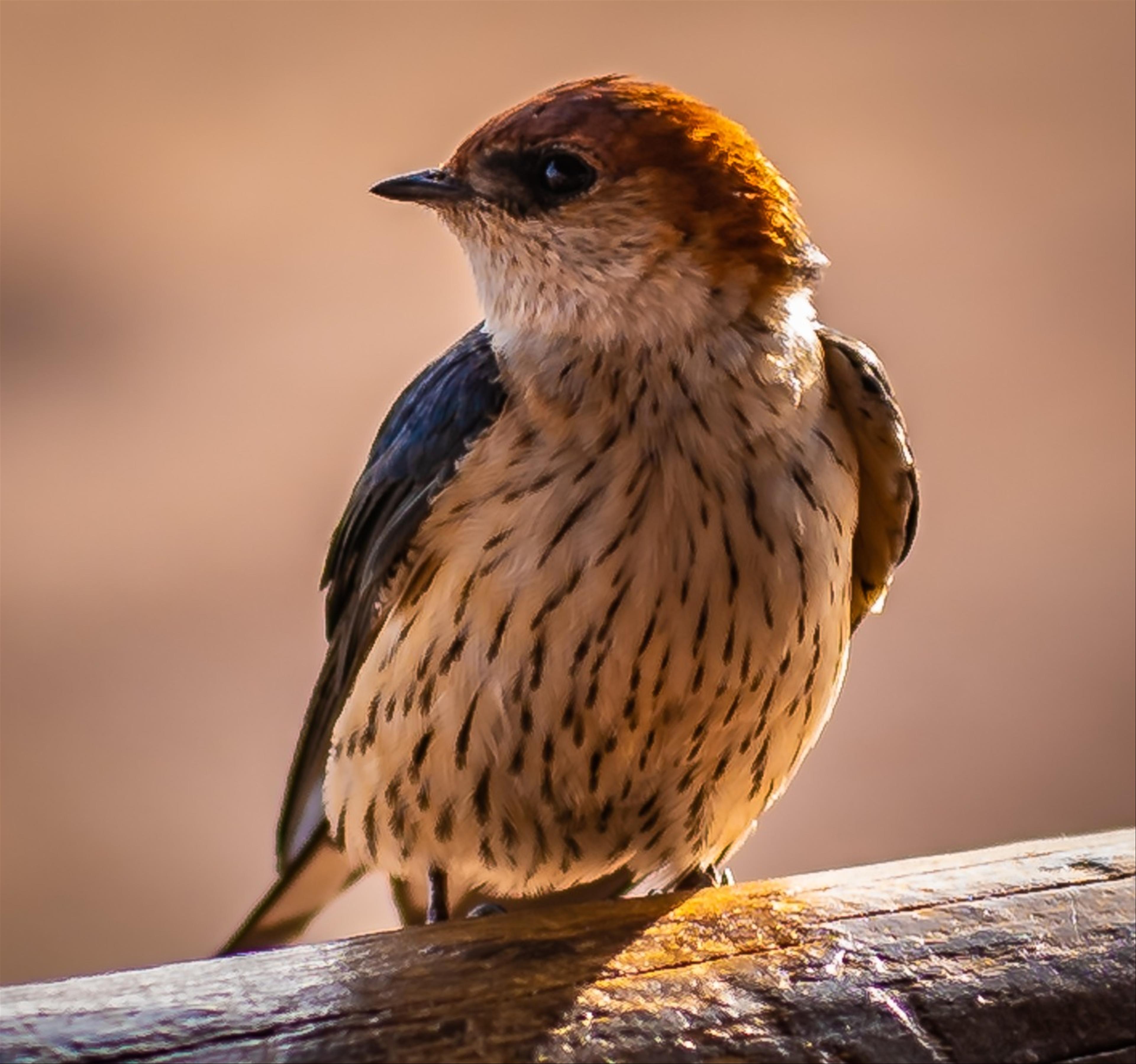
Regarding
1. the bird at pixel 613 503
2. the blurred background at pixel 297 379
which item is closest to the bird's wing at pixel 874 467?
the bird at pixel 613 503

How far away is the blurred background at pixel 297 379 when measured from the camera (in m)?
3.87

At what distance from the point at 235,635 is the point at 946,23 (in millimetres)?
2257

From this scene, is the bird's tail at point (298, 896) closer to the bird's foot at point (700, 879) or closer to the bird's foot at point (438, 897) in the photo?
the bird's foot at point (438, 897)

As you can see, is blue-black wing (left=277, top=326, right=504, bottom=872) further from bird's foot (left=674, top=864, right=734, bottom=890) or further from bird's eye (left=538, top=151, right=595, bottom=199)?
bird's foot (left=674, top=864, right=734, bottom=890)

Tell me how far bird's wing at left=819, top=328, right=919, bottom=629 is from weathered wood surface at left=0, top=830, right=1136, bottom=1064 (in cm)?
54

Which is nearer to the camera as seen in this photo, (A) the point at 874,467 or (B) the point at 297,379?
(A) the point at 874,467

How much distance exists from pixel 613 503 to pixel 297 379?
2594mm

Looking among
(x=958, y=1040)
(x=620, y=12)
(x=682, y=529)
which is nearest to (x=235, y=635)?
(x=620, y=12)

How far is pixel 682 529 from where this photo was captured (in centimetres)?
159

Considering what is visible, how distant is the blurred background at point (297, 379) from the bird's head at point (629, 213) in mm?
2093

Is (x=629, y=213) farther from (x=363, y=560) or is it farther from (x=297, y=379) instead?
(x=297, y=379)

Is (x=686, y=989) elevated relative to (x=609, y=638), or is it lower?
lower

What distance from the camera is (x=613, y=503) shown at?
159cm

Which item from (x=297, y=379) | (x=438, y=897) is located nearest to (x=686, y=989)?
(x=438, y=897)
